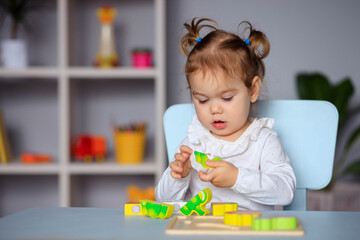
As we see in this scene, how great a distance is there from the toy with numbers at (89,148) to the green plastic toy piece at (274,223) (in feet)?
5.86

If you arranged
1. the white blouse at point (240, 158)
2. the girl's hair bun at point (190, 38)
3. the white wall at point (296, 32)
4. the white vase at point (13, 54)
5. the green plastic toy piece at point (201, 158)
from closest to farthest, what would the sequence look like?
the green plastic toy piece at point (201, 158) < the white blouse at point (240, 158) < the girl's hair bun at point (190, 38) < the white vase at point (13, 54) < the white wall at point (296, 32)

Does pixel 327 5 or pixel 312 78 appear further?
pixel 327 5

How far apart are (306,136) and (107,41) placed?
4.74 ft

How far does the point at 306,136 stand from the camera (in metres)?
1.18

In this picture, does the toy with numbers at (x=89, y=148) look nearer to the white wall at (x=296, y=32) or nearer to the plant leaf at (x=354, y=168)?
the white wall at (x=296, y=32)

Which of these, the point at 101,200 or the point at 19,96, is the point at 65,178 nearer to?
the point at 101,200

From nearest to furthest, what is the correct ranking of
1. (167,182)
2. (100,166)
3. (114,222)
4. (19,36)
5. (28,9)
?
1. (114,222)
2. (167,182)
3. (100,166)
4. (28,9)
5. (19,36)

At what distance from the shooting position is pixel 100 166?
2285mm

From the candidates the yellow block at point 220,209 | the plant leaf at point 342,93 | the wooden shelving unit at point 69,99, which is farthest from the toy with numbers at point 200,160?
the plant leaf at point 342,93

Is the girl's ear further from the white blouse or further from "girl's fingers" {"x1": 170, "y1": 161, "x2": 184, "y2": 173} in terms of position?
"girl's fingers" {"x1": 170, "y1": 161, "x2": 184, "y2": 173}

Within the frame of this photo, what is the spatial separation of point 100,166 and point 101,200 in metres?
0.42

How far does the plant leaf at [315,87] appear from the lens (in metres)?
2.31

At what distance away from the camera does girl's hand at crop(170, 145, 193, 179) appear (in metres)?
0.96

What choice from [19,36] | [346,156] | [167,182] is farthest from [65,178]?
[346,156]
